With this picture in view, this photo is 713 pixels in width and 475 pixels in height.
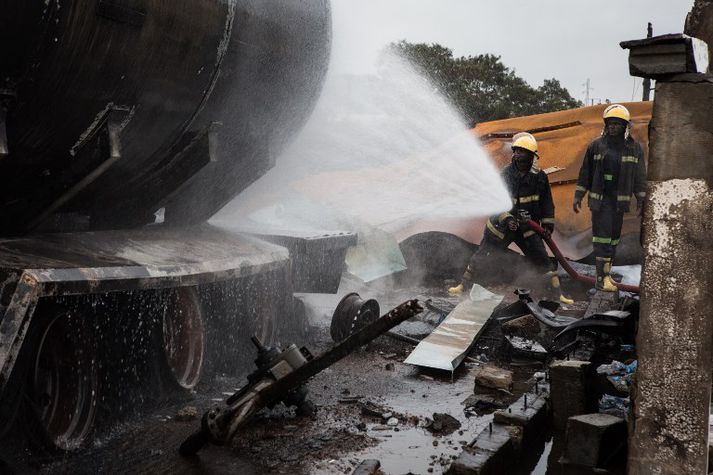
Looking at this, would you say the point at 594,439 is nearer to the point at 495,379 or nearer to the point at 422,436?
the point at 422,436

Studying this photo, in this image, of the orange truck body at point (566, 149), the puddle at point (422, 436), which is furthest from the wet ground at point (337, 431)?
the orange truck body at point (566, 149)

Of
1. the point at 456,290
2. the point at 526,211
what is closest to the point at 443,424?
the point at 456,290

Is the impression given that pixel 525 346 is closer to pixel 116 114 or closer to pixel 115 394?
pixel 115 394

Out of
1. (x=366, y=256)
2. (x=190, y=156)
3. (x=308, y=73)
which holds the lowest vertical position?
(x=366, y=256)

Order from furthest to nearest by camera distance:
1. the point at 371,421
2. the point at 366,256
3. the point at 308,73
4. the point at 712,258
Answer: the point at 366,256
the point at 308,73
the point at 371,421
the point at 712,258

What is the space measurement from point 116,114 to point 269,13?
61.6 inches

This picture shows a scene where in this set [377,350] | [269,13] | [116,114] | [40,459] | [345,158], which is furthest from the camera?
[345,158]

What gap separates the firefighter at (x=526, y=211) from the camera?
9.23 meters

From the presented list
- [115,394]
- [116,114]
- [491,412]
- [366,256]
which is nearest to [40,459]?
[115,394]

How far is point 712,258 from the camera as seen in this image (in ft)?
10.5

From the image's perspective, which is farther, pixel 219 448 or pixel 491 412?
pixel 491 412

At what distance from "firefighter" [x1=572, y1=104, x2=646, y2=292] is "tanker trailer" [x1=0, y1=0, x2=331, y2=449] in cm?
453

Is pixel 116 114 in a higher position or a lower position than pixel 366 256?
higher

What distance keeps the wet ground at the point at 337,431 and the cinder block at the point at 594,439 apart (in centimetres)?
65
